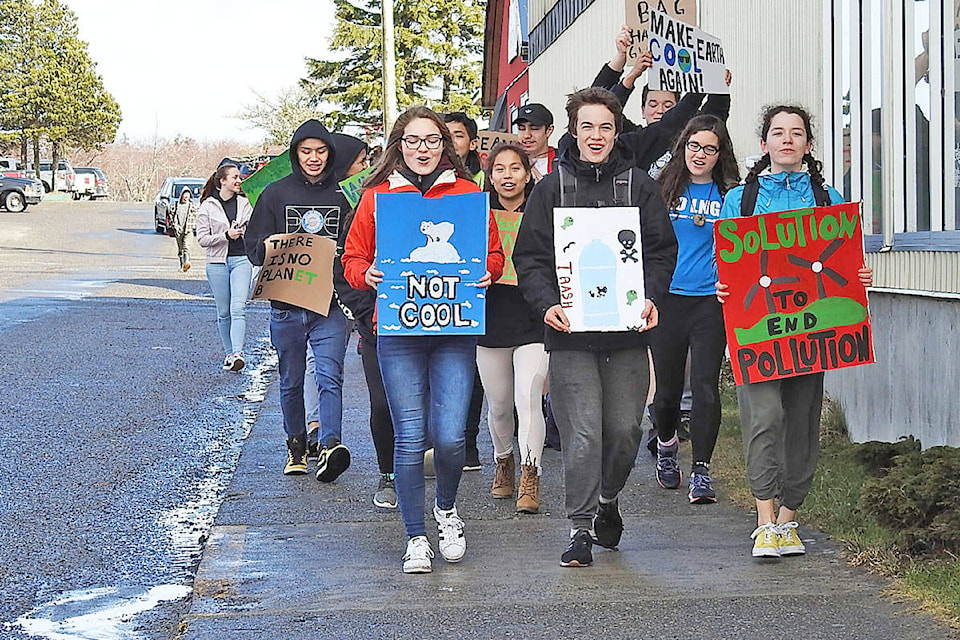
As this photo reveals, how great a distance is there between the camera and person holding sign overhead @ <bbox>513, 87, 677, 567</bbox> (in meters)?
5.82

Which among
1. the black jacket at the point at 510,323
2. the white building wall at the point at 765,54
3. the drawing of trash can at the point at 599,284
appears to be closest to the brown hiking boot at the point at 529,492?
the black jacket at the point at 510,323

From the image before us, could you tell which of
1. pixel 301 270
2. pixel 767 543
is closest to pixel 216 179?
pixel 301 270

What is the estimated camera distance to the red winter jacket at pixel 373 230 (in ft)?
19.7

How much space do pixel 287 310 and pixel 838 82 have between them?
12.7 feet

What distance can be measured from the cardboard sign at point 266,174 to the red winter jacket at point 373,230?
3.11 m

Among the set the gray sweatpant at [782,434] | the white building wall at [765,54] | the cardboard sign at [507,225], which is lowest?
the gray sweatpant at [782,434]

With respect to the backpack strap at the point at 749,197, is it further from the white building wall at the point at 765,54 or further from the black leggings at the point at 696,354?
the white building wall at the point at 765,54

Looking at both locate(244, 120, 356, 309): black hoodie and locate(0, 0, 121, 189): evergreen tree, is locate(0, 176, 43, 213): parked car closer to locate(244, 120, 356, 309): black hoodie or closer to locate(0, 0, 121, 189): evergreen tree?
locate(0, 0, 121, 189): evergreen tree

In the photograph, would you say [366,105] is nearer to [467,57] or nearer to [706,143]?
[467,57]

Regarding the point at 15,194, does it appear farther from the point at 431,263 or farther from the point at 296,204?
the point at 431,263

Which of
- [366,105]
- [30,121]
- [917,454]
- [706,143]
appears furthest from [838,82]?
[30,121]

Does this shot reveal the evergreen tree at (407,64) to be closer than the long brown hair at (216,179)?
No

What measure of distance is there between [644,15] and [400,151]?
2.88 m

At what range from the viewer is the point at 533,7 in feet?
87.9
